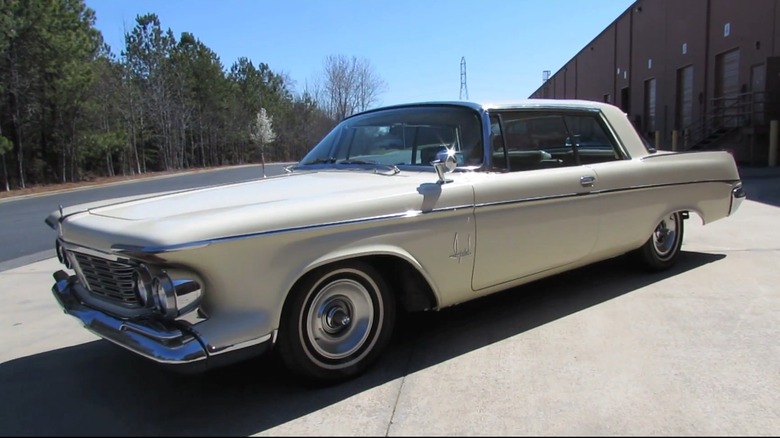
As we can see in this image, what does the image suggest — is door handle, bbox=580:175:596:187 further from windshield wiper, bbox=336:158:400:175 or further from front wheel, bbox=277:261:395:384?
front wheel, bbox=277:261:395:384

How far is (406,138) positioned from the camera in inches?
158

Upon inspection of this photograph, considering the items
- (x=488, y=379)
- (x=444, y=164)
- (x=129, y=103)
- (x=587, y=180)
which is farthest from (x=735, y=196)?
(x=129, y=103)

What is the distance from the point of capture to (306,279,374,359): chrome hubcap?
2.98 m

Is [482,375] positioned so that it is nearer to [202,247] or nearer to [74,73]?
[202,247]

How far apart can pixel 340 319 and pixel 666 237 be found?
3.61m

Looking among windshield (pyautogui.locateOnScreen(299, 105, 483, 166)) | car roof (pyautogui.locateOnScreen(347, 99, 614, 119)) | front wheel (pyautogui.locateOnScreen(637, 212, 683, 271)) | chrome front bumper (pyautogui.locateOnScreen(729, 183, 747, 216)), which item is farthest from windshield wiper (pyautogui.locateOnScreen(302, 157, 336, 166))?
chrome front bumper (pyautogui.locateOnScreen(729, 183, 747, 216))

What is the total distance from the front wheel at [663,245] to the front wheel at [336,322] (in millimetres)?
2929

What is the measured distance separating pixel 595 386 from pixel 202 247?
2.16 m

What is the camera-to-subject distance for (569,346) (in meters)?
3.55

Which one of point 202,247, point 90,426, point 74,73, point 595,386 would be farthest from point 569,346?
point 74,73

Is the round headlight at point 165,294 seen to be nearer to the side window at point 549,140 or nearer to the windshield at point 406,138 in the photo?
the windshield at point 406,138

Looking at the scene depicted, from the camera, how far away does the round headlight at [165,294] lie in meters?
2.50

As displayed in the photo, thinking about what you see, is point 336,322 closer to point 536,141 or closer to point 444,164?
point 444,164

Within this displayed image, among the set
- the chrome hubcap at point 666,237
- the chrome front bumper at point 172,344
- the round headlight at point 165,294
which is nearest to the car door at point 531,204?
the chrome hubcap at point 666,237
